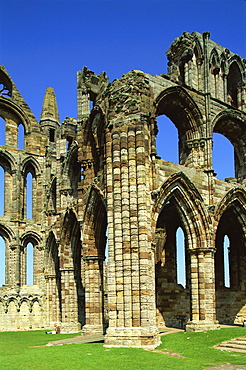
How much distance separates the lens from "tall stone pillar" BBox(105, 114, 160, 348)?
711 inches

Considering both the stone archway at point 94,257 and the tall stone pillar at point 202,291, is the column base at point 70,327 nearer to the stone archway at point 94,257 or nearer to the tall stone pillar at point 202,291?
the stone archway at point 94,257

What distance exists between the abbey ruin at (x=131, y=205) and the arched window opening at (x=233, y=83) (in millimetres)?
77

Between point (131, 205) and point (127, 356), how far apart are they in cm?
587

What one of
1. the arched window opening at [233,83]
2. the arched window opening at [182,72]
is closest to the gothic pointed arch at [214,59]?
the arched window opening at [182,72]

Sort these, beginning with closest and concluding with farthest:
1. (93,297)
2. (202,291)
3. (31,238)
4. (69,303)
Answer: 1. (202,291)
2. (93,297)
3. (69,303)
4. (31,238)

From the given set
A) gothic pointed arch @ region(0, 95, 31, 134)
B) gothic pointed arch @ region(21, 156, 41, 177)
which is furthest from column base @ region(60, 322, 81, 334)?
gothic pointed arch @ region(0, 95, 31, 134)

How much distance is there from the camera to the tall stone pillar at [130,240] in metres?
18.1

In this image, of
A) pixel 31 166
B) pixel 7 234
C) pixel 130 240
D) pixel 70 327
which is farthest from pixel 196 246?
pixel 31 166

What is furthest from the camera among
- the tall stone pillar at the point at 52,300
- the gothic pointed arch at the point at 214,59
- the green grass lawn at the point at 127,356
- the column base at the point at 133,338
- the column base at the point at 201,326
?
the tall stone pillar at the point at 52,300

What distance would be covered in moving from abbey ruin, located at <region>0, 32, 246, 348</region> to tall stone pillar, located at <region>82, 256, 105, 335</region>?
5 cm

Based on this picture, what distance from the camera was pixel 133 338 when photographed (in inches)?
699

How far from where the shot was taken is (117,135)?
1988cm

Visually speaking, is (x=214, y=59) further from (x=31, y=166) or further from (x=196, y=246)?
(x=31, y=166)

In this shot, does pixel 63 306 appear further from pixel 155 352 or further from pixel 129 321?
pixel 155 352
